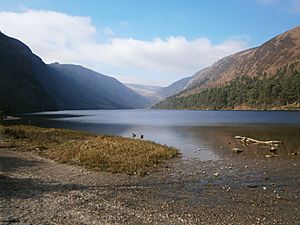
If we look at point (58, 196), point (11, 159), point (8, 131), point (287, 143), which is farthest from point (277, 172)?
point (8, 131)

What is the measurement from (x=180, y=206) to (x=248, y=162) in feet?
60.7

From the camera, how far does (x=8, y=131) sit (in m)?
56.7

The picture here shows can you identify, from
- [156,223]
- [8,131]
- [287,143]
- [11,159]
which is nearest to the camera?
[156,223]

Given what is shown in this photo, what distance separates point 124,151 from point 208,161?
1032 cm

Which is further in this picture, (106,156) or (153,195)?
(106,156)

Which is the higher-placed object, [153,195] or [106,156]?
[106,156]

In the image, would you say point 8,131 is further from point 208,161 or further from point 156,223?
point 156,223

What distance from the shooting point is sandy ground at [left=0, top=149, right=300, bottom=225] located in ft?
51.8

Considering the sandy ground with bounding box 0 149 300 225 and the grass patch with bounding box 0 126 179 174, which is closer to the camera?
the sandy ground with bounding box 0 149 300 225

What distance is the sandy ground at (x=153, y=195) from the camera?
15.8 metres

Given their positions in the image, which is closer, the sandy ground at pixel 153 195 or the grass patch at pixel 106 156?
the sandy ground at pixel 153 195

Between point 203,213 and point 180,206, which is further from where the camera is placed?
point 180,206

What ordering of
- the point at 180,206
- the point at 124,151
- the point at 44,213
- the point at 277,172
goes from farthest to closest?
the point at 124,151, the point at 277,172, the point at 180,206, the point at 44,213

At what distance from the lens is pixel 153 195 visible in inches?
798
